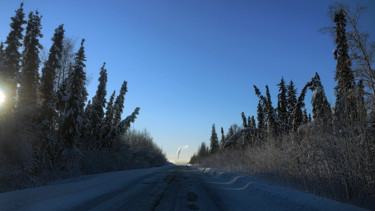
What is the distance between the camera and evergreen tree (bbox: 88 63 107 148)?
3353 centimetres

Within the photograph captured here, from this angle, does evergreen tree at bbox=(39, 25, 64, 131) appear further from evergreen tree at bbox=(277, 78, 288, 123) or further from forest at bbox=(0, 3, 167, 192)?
evergreen tree at bbox=(277, 78, 288, 123)

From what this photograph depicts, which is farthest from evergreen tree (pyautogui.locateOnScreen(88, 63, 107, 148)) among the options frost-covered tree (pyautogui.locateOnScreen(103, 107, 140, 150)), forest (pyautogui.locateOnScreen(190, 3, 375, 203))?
forest (pyautogui.locateOnScreen(190, 3, 375, 203))

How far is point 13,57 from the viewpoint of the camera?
76.9 feet

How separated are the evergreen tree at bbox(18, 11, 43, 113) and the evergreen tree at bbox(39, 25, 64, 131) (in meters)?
0.78

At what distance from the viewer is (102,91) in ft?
122

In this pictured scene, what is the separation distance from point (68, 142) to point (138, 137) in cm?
4461

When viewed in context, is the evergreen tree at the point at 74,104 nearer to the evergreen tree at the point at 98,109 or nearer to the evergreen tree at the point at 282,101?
the evergreen tree at the point at 98,109

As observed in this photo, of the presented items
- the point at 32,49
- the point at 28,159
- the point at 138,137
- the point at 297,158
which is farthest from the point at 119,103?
the point at 297,158

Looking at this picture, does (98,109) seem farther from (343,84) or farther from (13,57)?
(343,84)

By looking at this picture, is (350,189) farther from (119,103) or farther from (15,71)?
(119,103)

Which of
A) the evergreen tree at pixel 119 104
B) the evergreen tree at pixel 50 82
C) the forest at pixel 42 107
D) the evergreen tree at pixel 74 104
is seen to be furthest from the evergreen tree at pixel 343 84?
the evergreen tree at pixel 119 104

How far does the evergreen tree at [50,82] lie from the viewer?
22031 millimetres

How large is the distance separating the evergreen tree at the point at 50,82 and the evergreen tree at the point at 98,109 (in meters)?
9.43

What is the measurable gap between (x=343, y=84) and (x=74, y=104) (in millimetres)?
21741
